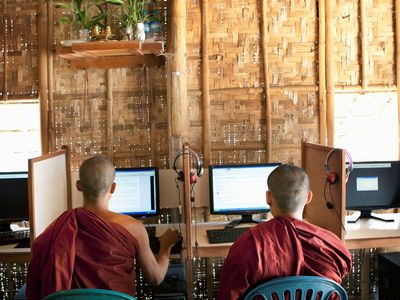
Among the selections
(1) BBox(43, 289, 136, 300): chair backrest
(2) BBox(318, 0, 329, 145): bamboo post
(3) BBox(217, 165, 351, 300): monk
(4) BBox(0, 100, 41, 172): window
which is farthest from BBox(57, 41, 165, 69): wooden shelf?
(1) BBox(43, 289, 136, 300): chair backrest

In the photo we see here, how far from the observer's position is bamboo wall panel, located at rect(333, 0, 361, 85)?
3.98 m

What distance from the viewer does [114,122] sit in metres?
3.96

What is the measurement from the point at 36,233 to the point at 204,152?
1.66 m

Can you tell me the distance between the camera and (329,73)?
3953 millimetres

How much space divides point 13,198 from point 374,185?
102 inches

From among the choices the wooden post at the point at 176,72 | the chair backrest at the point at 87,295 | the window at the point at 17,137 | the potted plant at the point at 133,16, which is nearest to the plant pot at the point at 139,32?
the potted plant at the point at 133,16

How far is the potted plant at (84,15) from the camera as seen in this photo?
3666mm

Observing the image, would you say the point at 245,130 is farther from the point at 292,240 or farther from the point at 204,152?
the point at 292,240

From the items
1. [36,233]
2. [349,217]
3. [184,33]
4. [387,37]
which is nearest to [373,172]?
[349,217]

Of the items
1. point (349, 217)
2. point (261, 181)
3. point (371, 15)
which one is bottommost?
point (349, 217)

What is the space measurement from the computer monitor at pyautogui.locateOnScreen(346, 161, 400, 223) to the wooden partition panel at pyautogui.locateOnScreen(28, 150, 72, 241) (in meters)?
2.05

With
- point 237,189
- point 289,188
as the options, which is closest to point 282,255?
point 289,188

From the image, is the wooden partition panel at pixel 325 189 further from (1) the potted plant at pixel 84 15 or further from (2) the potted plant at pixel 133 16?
(1) the potted plant at pixel 84 15

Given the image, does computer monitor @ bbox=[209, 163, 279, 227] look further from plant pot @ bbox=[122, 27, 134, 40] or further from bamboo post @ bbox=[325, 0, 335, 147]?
plant pot @ bbox=[122, 27, 134, 40]
